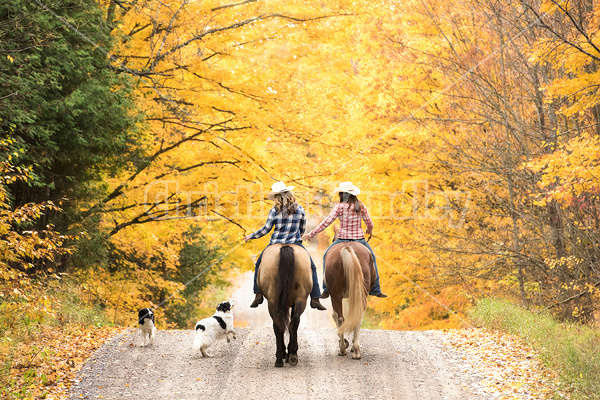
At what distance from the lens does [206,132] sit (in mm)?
14617

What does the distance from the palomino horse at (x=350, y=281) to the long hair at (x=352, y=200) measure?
1.86 feet

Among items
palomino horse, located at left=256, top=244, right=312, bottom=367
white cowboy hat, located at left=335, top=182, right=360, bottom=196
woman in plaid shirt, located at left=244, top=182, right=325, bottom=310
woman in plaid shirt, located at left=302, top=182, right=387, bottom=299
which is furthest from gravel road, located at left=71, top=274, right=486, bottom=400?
white cowboy hat, located at left=335, top=182, right=360, bottom=196

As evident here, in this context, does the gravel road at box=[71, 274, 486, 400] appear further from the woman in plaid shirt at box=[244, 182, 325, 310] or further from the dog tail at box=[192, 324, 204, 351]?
the woman in plaid shirt at box=[244, 182, 325, 310]

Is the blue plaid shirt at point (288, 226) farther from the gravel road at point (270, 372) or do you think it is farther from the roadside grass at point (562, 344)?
the roadside grass at point (562, 344)

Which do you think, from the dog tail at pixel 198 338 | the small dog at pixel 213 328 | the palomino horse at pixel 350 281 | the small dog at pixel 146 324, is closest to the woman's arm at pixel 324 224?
the palomino horse at pixel 350 281

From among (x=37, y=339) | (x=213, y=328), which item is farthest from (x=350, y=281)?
(x=37, y=339)

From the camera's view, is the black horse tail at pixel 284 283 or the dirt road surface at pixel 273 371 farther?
the black horse tail at pixel 284 283

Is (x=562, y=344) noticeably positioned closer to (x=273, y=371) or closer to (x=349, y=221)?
(x=349, y=221)

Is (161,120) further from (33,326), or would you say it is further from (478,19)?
(478,19)

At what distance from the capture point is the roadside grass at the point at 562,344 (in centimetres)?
634

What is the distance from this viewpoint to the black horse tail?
802 centimetres

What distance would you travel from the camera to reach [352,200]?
9.12 metres

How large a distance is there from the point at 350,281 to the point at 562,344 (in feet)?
9.34

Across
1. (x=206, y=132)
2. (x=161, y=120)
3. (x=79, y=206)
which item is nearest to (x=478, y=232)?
(x=206, y=132)
